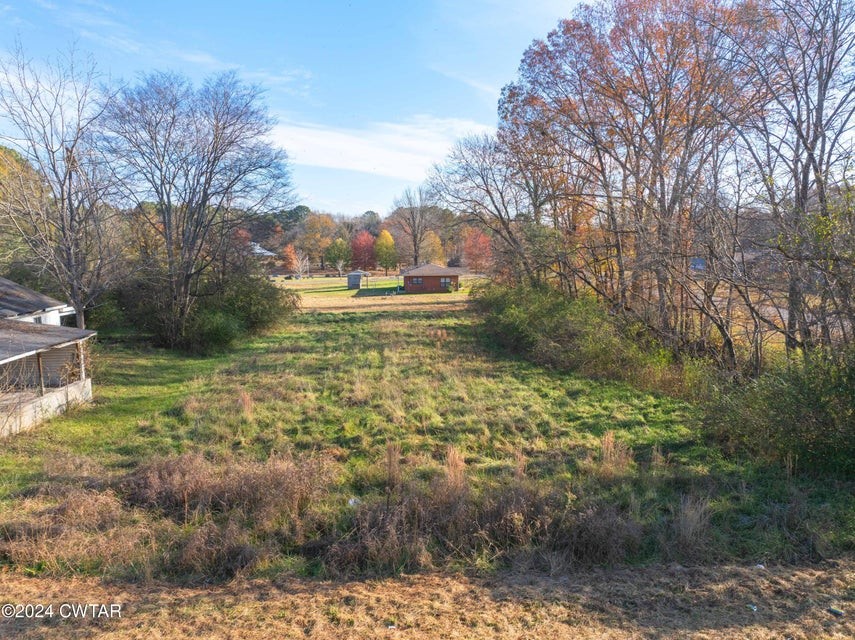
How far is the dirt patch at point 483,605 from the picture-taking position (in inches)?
148

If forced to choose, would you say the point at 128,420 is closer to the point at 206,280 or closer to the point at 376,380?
the point at 376,380

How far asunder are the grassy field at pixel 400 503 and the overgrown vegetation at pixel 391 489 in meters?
0.03

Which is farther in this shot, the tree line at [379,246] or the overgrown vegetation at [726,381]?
the tree line at [379,246]

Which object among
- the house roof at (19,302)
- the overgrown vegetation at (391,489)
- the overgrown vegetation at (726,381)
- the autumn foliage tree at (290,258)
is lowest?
the overgrown vegetation at (391,489)

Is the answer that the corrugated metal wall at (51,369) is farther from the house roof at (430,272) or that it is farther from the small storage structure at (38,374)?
the house roof at (430,272)

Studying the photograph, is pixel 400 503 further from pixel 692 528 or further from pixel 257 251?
pixel 257 251

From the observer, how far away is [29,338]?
34.5 ft

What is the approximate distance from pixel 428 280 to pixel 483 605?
156 feet

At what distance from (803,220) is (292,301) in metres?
23.2

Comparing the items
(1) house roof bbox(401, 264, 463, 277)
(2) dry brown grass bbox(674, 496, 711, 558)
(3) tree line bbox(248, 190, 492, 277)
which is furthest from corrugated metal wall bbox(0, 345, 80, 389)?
(3) tree line bbox(248, 190, 492, 277)

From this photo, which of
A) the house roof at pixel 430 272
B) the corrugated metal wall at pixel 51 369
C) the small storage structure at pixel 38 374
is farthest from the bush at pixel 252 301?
the house roof at pixel 430 272

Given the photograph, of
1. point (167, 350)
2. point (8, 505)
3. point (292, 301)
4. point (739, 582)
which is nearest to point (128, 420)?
point (8, 505)

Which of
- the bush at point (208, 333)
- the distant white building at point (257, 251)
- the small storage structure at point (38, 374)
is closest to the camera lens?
the small storage structure at point (38, 374)

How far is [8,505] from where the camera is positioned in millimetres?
6133
